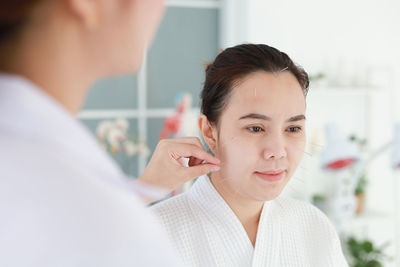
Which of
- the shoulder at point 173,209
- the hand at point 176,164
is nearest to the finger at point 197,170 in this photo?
the hand at point 176,164

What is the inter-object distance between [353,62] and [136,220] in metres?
3.68

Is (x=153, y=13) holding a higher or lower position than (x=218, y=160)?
higher

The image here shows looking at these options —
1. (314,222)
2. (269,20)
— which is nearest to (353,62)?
(269,20)

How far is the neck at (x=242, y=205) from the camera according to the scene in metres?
1.38

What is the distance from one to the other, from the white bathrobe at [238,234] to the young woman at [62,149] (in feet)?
2.64

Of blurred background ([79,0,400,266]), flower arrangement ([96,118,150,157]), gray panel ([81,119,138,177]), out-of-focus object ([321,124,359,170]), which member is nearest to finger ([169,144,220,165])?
out-of-focus object ([321,124,359,170])

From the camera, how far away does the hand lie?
4.09 feet

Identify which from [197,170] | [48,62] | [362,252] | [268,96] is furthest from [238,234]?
[362,252]

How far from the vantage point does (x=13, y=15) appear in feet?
1.59

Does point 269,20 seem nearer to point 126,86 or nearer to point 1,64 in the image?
point 126,86

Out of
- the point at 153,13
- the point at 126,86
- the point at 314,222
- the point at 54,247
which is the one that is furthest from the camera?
the point at 126,86

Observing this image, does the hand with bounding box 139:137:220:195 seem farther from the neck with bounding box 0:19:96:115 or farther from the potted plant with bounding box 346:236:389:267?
the potted plant with bounding box 346:236:389:267

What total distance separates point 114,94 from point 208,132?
230 centimetres

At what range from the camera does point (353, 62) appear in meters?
3.92
